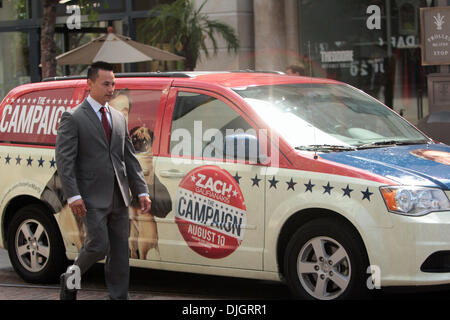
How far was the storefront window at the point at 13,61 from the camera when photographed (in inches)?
782

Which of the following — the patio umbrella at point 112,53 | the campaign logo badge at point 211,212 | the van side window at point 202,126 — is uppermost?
the patio umbrella at point 112,53

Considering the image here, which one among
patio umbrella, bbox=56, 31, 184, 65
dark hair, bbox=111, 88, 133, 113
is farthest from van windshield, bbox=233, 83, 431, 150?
patio umbrella, bbox=56, 31, 184, 65

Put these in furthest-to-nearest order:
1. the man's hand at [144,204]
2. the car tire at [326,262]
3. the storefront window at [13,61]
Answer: the storefront window at [13,61] < the man's hand at [144,204] < the car tire at [326,262]

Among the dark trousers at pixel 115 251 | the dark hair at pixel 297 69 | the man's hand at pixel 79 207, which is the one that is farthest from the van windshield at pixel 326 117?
the dark hair at pixel 297 69

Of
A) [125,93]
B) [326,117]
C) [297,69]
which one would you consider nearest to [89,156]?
[125,93]

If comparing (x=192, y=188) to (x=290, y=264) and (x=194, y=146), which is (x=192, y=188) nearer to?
(x=194, y=146)

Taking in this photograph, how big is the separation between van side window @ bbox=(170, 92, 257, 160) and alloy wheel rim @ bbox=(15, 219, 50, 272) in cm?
158

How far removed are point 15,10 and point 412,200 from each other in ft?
49.8

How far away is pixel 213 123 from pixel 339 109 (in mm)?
1018

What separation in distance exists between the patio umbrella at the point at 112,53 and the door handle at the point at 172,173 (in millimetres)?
6814

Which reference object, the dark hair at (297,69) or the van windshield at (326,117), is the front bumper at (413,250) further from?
the dark hair at (297,69)

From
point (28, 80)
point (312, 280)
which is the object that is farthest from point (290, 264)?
point (28, 80)

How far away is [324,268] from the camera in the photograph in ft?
20.7

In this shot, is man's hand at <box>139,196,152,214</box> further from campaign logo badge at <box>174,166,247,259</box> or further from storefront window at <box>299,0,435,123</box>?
storefront window at <box>299,0,435,123</box>
